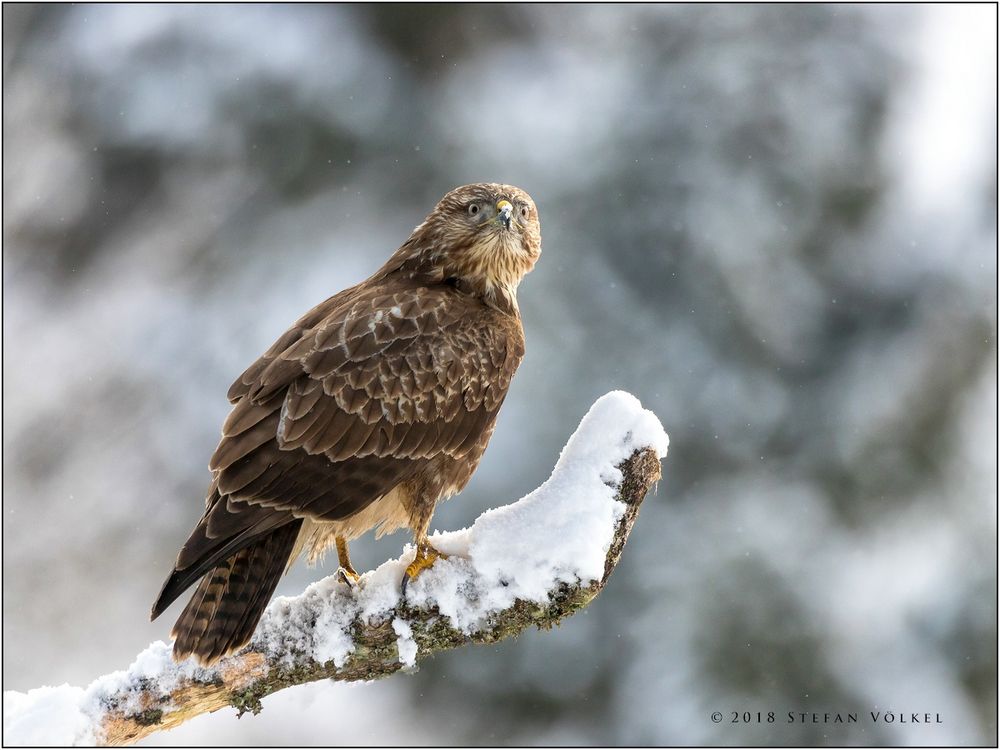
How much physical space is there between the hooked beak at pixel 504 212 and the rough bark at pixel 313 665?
1644mm

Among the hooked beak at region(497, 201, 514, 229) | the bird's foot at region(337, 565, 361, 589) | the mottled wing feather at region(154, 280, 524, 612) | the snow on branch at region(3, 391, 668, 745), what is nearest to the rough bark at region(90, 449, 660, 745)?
the snow on branch at region(3, 391, 668, 745)

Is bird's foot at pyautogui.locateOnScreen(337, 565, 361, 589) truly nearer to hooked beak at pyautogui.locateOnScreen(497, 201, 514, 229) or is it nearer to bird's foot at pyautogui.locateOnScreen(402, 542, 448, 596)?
bird's foot at pyautogui.locateOnScreen(402, 542, 448, 596)

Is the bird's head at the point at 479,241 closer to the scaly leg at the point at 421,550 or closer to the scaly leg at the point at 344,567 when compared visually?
the scaly leg at the point at 421,550

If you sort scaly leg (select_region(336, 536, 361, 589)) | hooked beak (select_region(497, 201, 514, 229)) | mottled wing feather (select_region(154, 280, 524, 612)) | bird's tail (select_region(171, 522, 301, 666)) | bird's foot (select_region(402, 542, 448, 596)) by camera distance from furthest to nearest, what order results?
hooked beak (select_region(497, 201, 514, 229))
scaly leg (select_region(336, 536, 361, 589))
bird's foot (select_region(402, 542, 448, 596))
mottled wing feather (select_region(154, 280, 524, 612))
bird's tail (select_region(171, 522, 301, 666))

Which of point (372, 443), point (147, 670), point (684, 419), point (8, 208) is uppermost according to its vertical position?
point (8, 208)

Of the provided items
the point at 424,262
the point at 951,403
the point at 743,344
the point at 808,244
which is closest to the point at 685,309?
the point at 743,344

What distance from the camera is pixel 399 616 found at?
4.62 meters

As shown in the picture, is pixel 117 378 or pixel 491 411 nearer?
pixel 491 411

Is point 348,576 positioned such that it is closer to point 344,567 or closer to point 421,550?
point 344,567

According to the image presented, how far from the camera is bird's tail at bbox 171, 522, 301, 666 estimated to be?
4344 millimetres

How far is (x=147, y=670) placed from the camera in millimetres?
4555

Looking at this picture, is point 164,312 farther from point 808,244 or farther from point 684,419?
point 808,244

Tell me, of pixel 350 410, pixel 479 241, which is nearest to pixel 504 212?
pixel 479 241

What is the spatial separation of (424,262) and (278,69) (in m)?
5.33
